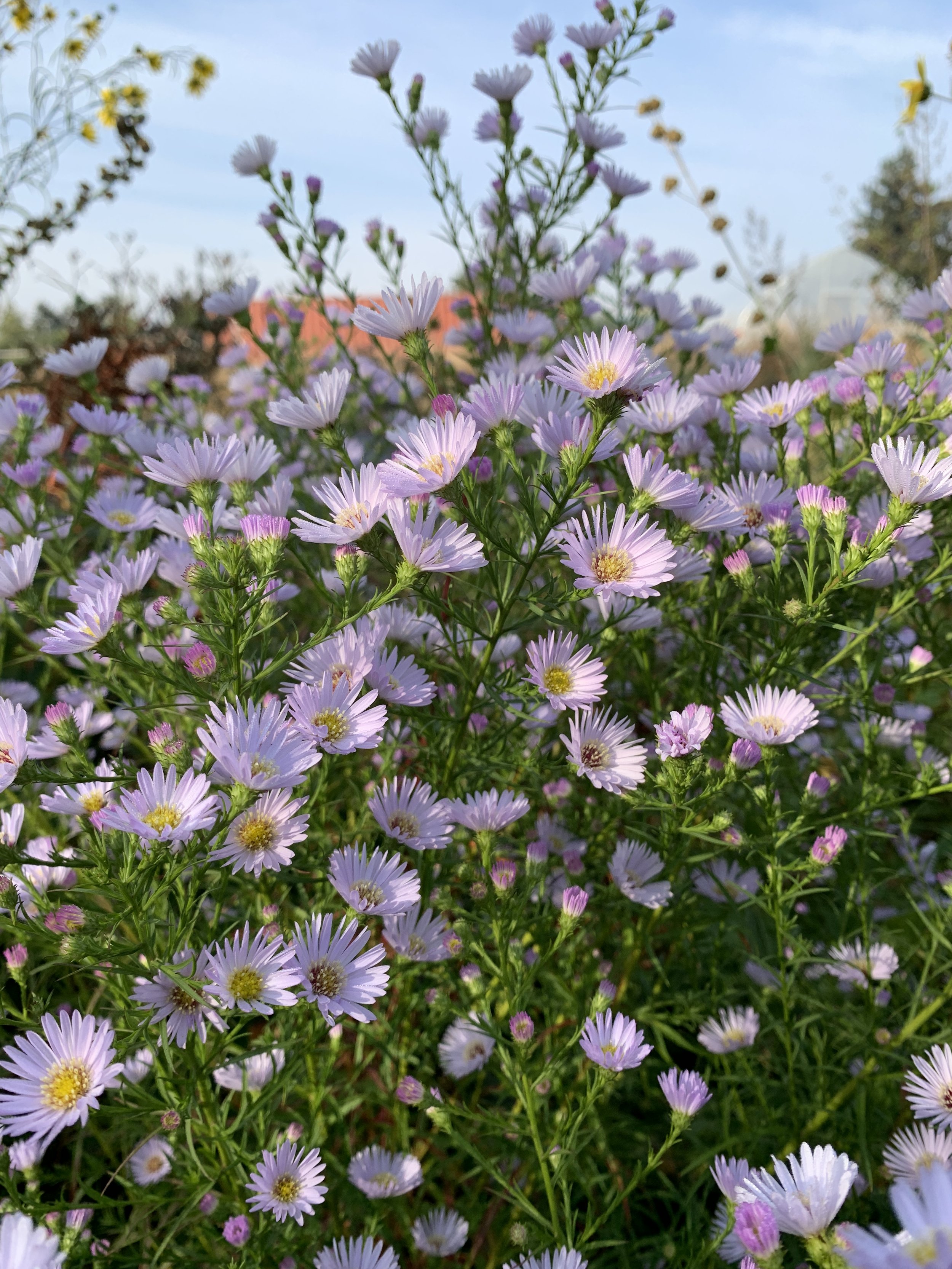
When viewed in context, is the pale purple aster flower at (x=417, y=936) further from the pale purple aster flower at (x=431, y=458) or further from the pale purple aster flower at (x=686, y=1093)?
the pale purple aster flower at (x=431, y=458)

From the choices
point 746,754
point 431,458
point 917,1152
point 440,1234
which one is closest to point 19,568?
point 431,458

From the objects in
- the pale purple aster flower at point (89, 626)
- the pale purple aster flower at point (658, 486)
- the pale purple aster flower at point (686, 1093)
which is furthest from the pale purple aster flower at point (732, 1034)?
the pale purple aster flower at point (89, 626)

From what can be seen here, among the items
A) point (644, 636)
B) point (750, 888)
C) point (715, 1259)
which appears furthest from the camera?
point (750, 888)

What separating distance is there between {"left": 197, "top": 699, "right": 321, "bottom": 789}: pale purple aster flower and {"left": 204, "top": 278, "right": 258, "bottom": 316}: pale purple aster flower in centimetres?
177

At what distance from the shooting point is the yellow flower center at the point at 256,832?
3.81ft

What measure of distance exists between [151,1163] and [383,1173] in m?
0.47

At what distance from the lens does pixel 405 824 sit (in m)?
1.35

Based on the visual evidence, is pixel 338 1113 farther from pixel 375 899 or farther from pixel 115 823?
pixel 115 823

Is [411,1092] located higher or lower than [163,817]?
lower

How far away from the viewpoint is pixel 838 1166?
36.4 inches

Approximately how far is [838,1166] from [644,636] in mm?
916

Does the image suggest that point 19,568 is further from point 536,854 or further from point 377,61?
point 377,61

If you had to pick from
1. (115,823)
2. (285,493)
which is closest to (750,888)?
(285,493)

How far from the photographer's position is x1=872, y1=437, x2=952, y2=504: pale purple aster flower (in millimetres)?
1283
